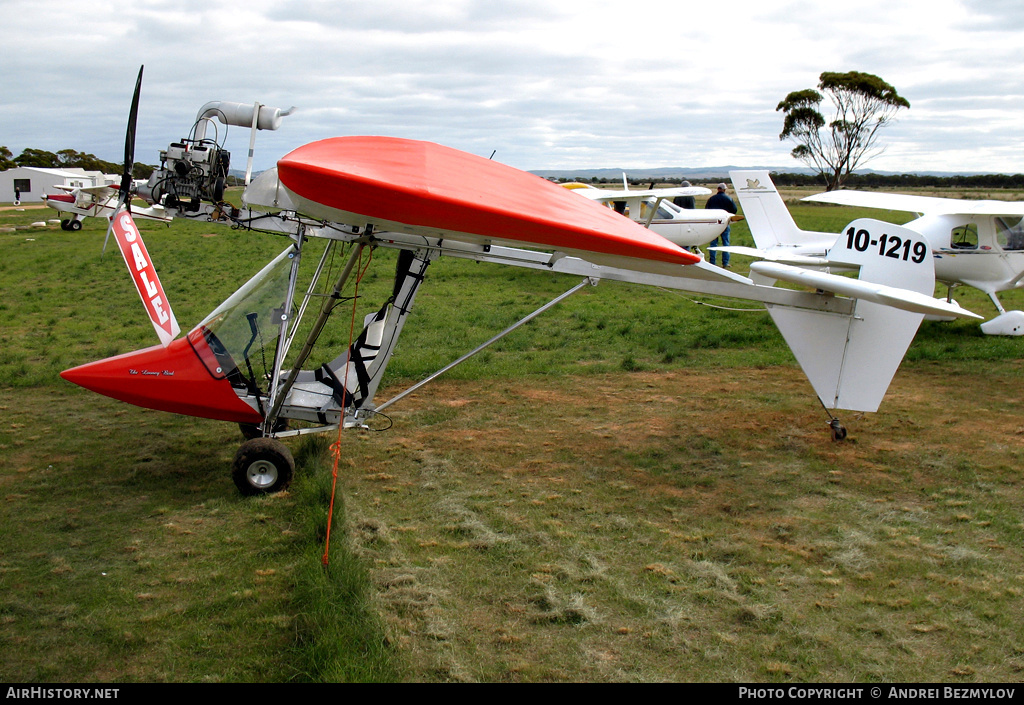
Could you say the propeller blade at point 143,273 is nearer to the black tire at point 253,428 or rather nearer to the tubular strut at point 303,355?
the tubular strut at point 303,355

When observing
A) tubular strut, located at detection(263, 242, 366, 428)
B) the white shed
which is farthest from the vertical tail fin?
the white shed

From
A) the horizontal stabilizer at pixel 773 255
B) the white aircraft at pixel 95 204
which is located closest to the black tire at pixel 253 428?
the white aircraft at pixel 95 204

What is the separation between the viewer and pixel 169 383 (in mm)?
5520

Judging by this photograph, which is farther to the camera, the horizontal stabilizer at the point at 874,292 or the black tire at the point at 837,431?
the black tire at the point at 837,431

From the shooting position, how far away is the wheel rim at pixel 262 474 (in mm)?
5352

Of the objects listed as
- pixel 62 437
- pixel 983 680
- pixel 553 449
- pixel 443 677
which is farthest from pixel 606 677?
pixel 62 437

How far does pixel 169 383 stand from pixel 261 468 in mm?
992

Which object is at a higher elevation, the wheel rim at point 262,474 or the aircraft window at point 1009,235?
the aircraft window at point 1009,235

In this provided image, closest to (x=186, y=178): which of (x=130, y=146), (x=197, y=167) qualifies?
(x=197, y=167)

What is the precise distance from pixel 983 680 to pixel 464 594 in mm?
2635

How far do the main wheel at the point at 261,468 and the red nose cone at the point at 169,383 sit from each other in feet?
1.25

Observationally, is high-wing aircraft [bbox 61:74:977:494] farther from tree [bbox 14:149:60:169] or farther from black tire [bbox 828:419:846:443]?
tree [bbox 14:149:60:169]

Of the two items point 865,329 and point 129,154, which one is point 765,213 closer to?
point 865,329

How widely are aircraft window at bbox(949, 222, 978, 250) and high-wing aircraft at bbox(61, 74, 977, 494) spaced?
6.70 m
